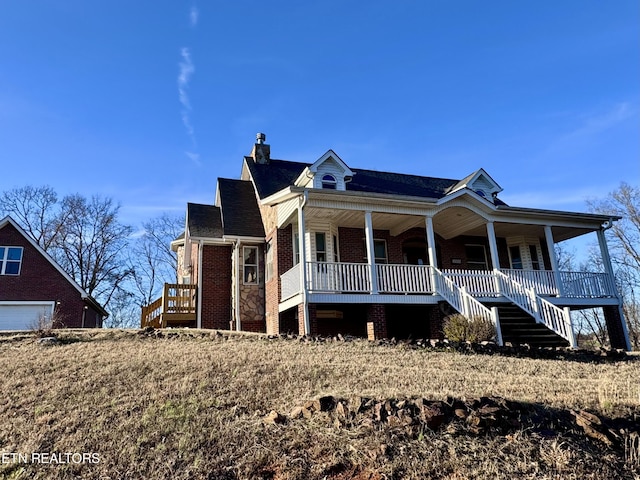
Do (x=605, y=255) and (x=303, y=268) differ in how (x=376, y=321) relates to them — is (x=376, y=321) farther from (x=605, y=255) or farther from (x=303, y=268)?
(x=605, y=255)

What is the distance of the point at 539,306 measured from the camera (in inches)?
513

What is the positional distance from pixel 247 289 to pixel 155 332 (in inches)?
169

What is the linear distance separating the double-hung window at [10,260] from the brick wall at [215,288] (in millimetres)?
8848

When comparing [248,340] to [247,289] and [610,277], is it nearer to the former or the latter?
[247,289]

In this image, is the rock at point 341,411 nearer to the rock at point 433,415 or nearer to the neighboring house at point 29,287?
the rock at point 433,415

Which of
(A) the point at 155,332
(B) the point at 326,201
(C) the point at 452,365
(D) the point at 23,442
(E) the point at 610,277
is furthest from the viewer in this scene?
(E) the point at 610,277

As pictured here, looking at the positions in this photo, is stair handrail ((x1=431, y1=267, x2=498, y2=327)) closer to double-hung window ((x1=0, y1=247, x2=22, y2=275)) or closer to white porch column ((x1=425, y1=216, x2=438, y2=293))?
white porch column ((x1=425, y1=216, x2=438, y2=293))

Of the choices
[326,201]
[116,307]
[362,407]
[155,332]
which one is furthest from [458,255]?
[116,307]

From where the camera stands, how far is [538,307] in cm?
1303

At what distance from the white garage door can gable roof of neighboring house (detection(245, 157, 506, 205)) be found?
10214mm

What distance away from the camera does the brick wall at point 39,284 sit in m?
19.3

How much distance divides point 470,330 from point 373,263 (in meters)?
3.56

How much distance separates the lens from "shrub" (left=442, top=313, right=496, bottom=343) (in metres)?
11.0

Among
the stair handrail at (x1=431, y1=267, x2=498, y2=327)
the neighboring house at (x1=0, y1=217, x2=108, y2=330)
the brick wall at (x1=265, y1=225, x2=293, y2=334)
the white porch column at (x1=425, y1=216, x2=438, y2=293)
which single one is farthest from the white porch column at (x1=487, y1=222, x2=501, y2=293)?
the neighboring house at (x1=0, y1=217, x2=108, y2=330)
